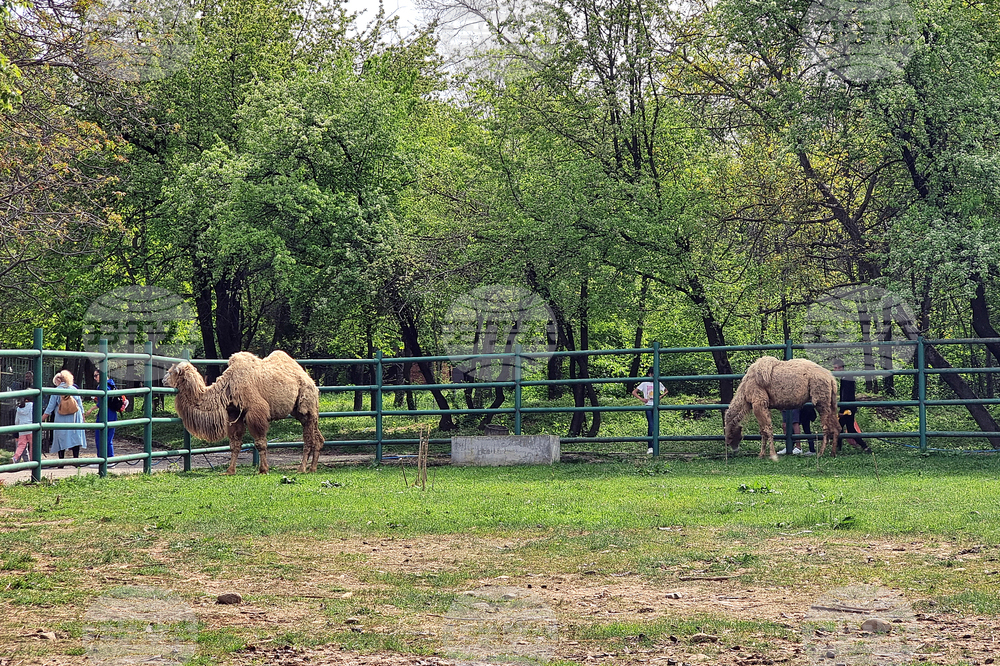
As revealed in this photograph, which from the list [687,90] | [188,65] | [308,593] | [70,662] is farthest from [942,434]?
[188,65]

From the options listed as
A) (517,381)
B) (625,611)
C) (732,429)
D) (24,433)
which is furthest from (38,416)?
(732,429)

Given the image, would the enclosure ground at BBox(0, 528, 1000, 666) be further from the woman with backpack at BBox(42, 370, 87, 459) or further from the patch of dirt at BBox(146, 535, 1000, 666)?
the woman with backpack at BBox(42, 370, 87, 459)

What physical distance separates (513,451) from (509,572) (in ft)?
28.8

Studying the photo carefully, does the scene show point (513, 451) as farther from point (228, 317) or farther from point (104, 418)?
point (228, 317)

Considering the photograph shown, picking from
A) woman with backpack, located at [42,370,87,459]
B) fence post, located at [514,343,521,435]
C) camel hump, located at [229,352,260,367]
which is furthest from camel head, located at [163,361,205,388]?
fence post, located at [514,343,521,435]

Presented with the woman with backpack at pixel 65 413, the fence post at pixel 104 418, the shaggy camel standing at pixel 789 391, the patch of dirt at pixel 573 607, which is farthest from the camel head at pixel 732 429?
the woman with backpack at pixel 65 413

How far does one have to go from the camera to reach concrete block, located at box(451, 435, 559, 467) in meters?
15.6

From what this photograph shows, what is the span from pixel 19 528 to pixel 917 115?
47.2 feet

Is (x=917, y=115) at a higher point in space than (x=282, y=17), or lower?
lower

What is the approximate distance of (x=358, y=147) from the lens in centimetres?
2483

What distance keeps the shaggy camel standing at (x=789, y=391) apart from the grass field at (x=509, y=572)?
367cm

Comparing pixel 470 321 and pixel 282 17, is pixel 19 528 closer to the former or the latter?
pixel 470 321

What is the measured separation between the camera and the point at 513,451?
15.7 metres

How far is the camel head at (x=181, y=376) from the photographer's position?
1402 cm
